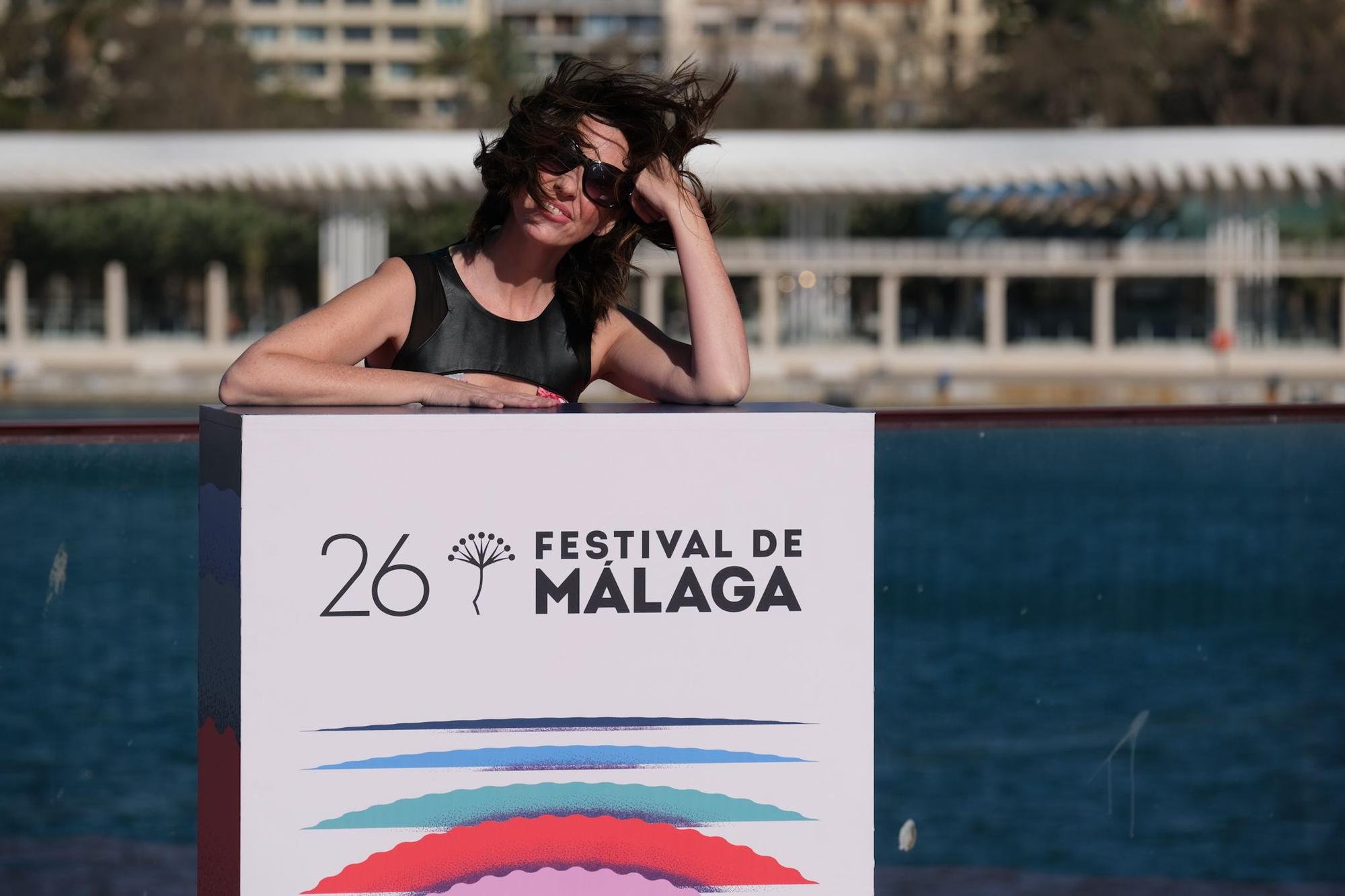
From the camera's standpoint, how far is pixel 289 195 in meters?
39.5

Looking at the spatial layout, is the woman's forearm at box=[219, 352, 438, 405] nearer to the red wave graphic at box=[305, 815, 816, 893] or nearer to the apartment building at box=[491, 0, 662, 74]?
the red wave graphic at box=[305, 815, 816, 893]

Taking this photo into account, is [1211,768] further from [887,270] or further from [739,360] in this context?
[887,270]

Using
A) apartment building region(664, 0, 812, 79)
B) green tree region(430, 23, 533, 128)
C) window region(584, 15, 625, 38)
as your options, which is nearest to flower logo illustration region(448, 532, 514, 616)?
green tree region(430, 23, 533, 128)

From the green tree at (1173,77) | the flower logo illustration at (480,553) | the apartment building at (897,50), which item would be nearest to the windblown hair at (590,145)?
the flower logo illustration at (480,553)

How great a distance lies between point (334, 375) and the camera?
2.46m

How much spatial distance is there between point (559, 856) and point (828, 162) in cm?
3679

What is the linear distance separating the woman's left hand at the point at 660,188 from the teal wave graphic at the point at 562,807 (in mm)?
810

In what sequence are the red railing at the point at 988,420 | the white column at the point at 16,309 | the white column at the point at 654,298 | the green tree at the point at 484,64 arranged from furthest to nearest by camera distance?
the green tree at the point at 484,64 → the white column at the point at 654,298 → the white column at the point at 16,309 → the red railing at the point at 988,420

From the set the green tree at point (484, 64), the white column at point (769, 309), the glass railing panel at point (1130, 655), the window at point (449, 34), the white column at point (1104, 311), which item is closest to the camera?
the glass railing panel at point (1130, 655)

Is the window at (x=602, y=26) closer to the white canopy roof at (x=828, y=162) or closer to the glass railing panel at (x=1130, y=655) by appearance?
the white canopy roof at (x=828, y=162)

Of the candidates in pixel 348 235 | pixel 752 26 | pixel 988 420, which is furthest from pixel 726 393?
pixel 752 26

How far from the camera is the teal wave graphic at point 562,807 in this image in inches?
88.8

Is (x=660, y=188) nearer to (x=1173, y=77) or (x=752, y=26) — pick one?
(x=1173, y=77)

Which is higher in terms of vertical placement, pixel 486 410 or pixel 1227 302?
pixel 1227 302
